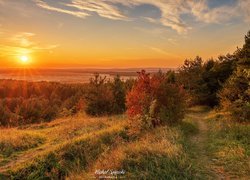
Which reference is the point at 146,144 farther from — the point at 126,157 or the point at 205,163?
the point at 205,163

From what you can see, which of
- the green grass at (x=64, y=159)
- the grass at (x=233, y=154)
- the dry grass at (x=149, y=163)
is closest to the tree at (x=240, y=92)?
the grass at (x=233, y=154)

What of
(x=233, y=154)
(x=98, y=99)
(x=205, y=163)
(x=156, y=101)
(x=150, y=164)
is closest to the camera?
(x=150, y=164)

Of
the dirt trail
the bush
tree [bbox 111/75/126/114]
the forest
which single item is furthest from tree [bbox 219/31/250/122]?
tree [bbox 111/75/126/114]

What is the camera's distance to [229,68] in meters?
30.4

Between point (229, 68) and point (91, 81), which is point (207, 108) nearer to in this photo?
point (229, 68)

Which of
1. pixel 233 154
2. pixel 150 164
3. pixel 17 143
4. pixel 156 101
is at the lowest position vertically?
pixel 17 143

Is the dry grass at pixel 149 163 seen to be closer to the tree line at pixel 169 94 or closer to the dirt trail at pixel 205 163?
the dirt trail at pixel 205 163

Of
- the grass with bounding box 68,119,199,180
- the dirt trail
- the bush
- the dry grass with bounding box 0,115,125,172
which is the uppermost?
the bush

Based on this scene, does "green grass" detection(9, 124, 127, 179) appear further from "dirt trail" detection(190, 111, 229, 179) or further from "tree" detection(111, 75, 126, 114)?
"tree" detection(111, 75, 126, 114)

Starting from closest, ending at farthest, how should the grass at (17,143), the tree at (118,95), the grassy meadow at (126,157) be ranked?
the grassy meadow at (126,157) < the grass at (17,143) < the tree at (118,95)

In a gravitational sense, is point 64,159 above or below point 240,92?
below

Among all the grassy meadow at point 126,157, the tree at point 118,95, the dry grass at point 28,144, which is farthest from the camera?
the tree at point 118,95

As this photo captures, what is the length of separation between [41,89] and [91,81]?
67.3 m

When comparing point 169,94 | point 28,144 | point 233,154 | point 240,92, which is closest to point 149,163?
point 233,154
